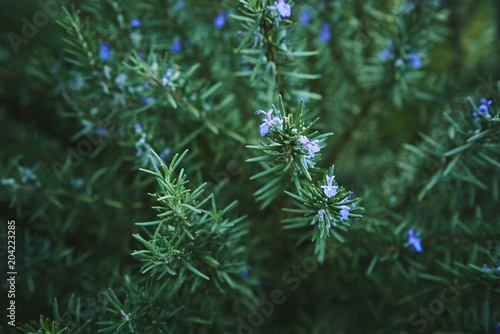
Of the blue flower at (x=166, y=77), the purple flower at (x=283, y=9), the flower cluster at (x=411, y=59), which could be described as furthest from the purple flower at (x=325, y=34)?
the blue flower at (x=166, y=77)

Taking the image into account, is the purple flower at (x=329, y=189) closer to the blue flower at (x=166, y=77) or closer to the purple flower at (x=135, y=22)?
the blue flower at (x=166, y=77)

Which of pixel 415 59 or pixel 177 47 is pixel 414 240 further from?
pixel 177 47

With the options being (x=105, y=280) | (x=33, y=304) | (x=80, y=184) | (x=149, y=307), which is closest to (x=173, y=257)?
(x=149, y=307)

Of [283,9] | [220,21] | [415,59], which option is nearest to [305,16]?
[220,21]

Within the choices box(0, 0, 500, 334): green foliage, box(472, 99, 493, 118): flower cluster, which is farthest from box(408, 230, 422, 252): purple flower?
box(472, 99, 493, 118): flower cluster

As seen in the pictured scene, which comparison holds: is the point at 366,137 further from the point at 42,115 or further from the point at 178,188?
the point at 42,115
